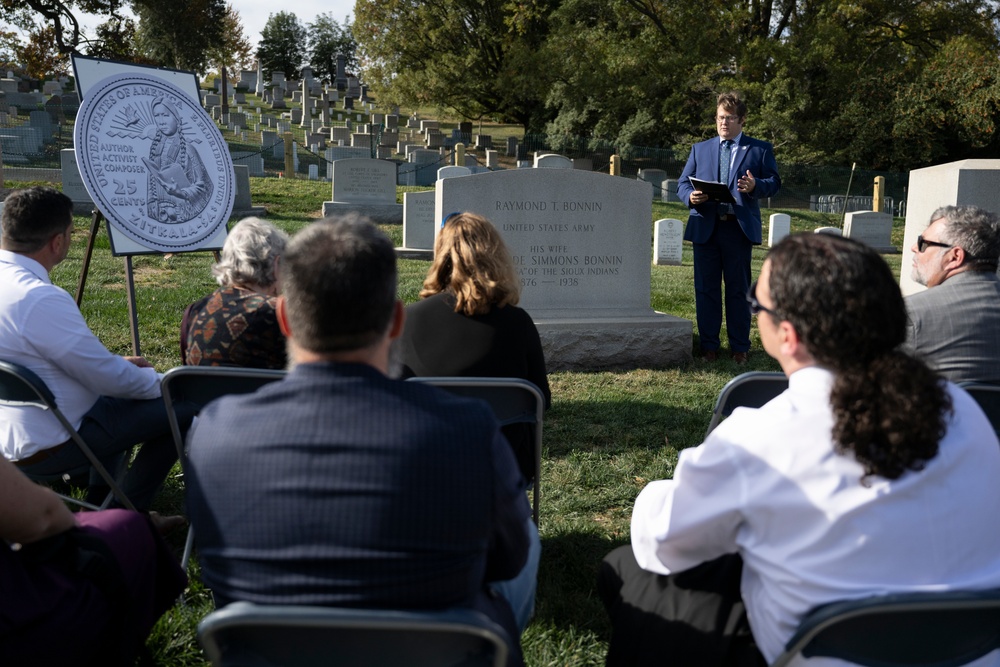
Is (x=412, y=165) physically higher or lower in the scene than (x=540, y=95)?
lower

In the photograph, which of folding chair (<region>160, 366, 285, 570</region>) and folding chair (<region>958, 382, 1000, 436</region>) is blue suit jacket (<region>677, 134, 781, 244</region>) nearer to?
folding chair (<region>958, 382, 1000, 436</region>)

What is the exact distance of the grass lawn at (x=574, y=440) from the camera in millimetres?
2779

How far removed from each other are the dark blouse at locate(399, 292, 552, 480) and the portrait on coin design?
8.23 feet

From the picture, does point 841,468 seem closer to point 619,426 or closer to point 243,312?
point 243,312

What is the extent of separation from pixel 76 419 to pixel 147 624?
148 cm

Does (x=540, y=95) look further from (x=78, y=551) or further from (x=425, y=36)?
(x=78, y=551)

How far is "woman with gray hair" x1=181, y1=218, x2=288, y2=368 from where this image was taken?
3.23 metres

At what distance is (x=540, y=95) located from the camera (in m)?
34.7

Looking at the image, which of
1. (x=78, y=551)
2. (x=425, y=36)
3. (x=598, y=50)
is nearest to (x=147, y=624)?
(x=78, y=551)

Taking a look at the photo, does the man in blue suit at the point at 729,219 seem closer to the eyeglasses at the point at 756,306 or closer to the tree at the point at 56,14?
the eyeglasses at the point at 756,306

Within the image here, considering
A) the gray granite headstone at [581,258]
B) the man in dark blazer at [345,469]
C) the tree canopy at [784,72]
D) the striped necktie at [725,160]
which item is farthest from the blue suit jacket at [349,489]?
the tree canopy at [784,72]

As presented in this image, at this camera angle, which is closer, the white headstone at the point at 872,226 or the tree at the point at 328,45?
the white headstone at the point at 872,226

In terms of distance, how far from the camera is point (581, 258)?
6652 millimetres

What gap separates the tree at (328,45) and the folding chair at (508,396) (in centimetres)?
7276
